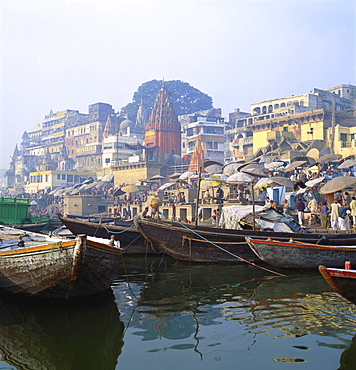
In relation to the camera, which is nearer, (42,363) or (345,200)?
(42,363)

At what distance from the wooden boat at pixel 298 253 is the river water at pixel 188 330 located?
4.09 feet

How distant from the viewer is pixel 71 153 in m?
85.8

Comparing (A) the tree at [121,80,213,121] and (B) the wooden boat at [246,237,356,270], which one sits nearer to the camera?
(B) the wooden boat at [246,237,356,270]

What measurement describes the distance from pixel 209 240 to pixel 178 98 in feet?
285

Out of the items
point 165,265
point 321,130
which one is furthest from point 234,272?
point 321,130

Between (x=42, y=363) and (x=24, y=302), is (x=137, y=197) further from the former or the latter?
(x=42, y=363)

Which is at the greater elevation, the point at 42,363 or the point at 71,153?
the point at 71,153

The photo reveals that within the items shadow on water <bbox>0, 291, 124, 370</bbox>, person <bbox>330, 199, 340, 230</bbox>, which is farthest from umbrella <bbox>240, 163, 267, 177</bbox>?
shadow on water <bbox>0, 291, 124, 370</bbox>

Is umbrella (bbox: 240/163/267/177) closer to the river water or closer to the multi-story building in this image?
the river water

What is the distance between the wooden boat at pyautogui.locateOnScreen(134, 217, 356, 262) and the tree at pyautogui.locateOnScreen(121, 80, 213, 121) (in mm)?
83831

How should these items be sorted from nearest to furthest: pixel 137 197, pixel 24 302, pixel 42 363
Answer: pixel 42 363 < pixel 24 302 < pixel 137 197

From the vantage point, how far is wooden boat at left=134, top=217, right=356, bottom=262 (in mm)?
12258

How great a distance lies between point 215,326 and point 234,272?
200 inches

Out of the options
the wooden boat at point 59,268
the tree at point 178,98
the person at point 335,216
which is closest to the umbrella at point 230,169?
the person at point 335,216
